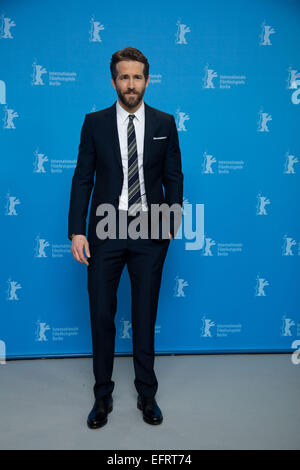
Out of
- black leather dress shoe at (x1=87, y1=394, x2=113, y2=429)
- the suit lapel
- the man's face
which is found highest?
the man's face

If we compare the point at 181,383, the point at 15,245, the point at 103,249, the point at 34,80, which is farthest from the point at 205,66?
the point at 181,383

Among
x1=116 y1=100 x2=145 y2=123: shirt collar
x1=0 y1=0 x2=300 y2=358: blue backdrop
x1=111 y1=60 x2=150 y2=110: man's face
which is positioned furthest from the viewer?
x1=0 y1=0 x2=300 y2=358: blue backdrop

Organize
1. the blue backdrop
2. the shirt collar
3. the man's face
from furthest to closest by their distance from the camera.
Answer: the blue backdrop → the shirt collar → the man's face

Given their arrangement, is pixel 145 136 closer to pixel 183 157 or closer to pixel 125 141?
pixel 125 141

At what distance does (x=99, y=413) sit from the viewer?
1.82m

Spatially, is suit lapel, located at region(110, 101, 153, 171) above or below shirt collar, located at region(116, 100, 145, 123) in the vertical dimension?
below

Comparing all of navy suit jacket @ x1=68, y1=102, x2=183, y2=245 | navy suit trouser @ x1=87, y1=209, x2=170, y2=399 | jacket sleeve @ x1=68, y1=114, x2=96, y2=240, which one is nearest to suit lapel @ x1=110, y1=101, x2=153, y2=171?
navy suit jacket @ x1=68, y1=102, x2=183, y2=245

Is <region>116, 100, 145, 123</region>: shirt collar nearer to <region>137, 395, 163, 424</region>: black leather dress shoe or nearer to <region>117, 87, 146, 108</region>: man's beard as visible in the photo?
<region>117, 87, 146, 108</region>: man's beard

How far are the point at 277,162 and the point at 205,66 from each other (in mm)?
833

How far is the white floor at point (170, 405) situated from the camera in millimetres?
1712

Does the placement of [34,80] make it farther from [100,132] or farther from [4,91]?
[100,132]

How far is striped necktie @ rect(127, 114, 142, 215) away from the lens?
1777 millimetres

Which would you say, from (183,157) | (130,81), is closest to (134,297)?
(130,81)

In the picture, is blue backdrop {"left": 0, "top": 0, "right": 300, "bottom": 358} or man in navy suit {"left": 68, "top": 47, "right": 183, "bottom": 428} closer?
man in navy suit {"left": 68, "top": 47, "right": 183, "bottom": 428}
